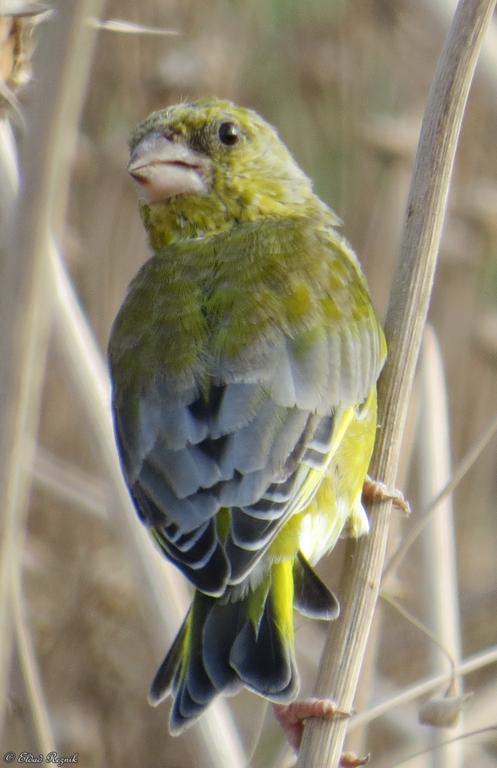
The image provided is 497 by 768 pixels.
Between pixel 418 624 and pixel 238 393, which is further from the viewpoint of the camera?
pixel 238 393

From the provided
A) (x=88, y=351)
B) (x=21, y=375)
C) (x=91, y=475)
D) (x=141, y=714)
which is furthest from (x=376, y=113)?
(x=21, y=375)

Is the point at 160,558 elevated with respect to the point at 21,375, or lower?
lower

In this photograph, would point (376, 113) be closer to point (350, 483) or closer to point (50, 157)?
point (350, 483)

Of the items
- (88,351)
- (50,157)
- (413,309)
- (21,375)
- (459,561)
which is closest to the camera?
(50,157)

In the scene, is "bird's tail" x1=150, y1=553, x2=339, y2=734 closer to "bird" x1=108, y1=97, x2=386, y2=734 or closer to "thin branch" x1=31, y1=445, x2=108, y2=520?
"bird" x1=108, y1=97, x2=386, y2=734

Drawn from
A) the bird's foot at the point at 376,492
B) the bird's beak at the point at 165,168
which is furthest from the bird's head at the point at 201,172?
the bird's foot at the point at 376,492

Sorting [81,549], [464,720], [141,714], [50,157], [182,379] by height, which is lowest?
[141,714]

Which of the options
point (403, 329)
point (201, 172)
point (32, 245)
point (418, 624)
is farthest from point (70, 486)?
point (32, 245)

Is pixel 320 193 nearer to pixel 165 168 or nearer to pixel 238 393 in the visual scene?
pixel 165 168

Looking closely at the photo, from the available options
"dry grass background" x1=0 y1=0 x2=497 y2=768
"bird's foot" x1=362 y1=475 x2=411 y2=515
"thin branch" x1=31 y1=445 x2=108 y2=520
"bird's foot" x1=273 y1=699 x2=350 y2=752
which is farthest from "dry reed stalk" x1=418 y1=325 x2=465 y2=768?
"dry grass background" x1=0 y1=0 x2=497 y2=768
